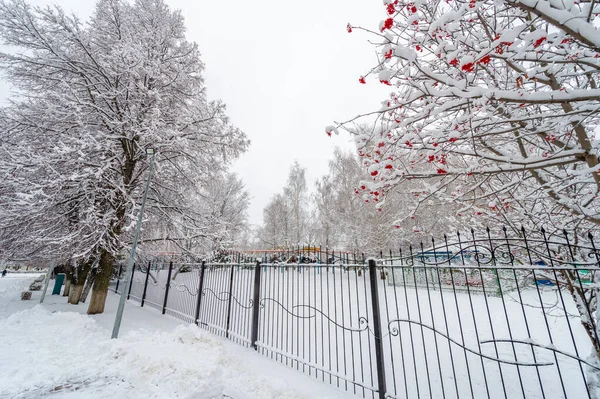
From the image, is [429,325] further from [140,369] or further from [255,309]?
[140,369]

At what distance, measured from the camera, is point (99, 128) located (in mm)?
8641

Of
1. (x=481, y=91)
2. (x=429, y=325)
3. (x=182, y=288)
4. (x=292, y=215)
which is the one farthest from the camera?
(x=292, y=215)

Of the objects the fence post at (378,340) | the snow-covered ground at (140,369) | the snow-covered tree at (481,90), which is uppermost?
the snow-covered tree at (481,90)

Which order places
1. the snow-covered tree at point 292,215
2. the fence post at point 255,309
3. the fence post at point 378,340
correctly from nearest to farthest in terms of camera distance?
the fence post at point 378,340, the fence post at point 255,309, the snow-covered tree at point 292,215

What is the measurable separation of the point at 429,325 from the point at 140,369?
23.0ft

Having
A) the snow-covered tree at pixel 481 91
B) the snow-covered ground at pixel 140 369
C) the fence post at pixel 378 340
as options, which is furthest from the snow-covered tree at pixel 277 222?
the snow-covered tree at pixel 481 91

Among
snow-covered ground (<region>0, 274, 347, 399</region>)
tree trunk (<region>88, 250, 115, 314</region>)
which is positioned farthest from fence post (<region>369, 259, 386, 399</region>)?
tree trunk (<region>88, 250, 115, 314</region>)

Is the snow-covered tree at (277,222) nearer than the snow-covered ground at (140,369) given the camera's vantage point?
No

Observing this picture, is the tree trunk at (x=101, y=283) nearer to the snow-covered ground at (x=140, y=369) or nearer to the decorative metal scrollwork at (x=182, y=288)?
the decorative metal scrollwork at (x=182, y=288)

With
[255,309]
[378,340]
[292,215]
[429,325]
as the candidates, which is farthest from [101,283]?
[292,215]

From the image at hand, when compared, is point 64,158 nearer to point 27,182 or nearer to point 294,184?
point 27,182

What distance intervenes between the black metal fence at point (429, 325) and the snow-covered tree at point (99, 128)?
3.43 m

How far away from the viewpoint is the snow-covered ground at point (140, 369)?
3.25 metres

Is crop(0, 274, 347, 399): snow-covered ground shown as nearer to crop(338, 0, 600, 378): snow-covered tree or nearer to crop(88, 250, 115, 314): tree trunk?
crop(88, 250, 115, 314): tree trunk
